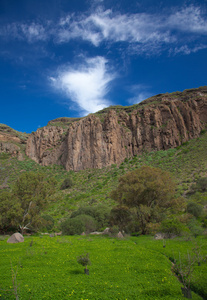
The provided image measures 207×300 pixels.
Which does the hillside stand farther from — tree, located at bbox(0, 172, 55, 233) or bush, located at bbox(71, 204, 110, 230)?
bush, located at bbox(71, 204, 110, 230)

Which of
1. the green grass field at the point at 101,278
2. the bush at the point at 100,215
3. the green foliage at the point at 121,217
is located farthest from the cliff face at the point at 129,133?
the green grass field at the point at 101,278

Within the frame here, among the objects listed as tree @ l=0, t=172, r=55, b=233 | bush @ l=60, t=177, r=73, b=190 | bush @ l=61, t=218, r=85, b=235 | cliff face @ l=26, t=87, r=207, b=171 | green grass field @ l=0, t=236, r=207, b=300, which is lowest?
bush @ l=61, t=218, r=85, b=235

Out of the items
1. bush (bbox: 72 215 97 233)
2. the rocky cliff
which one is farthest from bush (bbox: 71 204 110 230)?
the rocky cliff

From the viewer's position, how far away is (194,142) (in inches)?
2272

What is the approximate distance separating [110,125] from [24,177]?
48109mm

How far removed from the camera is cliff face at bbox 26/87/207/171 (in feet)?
213

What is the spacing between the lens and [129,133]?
74.4 metres

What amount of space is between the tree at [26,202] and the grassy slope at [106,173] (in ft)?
11.6

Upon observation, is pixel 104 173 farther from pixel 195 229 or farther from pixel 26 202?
pixel 195 229

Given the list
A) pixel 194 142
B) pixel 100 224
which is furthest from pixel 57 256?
pixel 194 142

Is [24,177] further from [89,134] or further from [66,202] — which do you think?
[89,134]

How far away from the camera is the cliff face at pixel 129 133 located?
213ft

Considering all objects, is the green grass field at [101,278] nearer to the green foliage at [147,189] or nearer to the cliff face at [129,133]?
the green foliage at [147,189]

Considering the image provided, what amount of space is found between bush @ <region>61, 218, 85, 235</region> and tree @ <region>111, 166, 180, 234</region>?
7.71 metres
